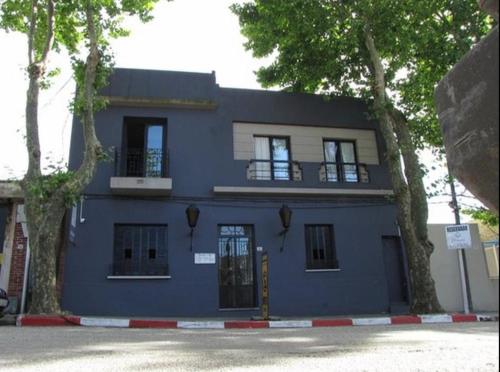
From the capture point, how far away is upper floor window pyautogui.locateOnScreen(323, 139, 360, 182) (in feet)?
52.7

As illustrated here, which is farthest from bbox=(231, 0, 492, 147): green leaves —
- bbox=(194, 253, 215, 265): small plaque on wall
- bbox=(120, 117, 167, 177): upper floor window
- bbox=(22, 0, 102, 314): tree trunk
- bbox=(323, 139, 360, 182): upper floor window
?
bbox=(194, 253, 215, 265): small plaque on wall

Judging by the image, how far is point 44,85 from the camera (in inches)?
538

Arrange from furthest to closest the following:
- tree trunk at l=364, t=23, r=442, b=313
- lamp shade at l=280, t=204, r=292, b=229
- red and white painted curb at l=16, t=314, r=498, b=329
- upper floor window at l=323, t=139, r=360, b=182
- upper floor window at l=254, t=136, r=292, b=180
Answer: upper floor window at l=323, t=139, r=360, b=182
upper floor window at l=254, t=136, r=292, b=180
lamp shade at l=280, t=204, r=292, b=229
tree trunk at l=364, t=23, r=442, b=313
red and white painted curb at l=16, t=314, r=498, b=329

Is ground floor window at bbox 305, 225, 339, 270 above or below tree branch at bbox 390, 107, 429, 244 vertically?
below

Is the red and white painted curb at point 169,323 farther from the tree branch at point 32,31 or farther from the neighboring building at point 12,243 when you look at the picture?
the tree branch at point 32,31

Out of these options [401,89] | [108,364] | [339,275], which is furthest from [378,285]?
[108,364]

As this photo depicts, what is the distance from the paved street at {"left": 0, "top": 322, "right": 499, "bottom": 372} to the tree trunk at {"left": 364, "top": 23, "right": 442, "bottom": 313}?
168 inches

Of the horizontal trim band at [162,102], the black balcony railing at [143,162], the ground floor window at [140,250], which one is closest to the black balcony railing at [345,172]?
the horizontal trim band at [162,102]

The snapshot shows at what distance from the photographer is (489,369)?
460cm

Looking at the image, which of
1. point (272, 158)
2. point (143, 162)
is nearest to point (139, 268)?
point (143, 162)

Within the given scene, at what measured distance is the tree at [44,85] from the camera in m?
10.8

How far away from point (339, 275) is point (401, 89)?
23.4 ft

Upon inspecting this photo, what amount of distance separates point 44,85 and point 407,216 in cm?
1101

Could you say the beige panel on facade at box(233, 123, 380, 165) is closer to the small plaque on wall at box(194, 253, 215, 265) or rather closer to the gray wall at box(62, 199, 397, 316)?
the gray wall at box(62, 199, 397, 316)
